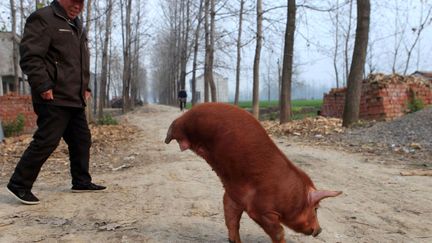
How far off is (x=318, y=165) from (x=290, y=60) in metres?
8.94

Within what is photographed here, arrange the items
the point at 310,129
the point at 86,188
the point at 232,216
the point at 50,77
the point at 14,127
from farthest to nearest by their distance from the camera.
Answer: the point at 14,127 < the point at 310,129 < the point at 86,188 < the point at 50,77 < the point at 232,216

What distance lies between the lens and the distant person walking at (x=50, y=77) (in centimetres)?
378

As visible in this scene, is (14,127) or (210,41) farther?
(210,41)

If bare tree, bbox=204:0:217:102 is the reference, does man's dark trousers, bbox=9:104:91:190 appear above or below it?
Result: below

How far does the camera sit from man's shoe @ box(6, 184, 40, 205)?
12.8 feet

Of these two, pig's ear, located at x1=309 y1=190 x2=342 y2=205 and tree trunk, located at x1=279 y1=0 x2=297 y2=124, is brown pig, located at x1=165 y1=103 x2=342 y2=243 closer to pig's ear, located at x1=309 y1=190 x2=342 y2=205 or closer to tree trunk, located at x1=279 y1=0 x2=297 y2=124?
pig's ear, located at x1=309 y1=190 x2=342 y2=205

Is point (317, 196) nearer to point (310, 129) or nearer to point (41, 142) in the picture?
point (41, 142)

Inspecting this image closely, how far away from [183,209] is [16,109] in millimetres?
12584

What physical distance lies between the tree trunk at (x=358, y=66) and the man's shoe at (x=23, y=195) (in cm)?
936

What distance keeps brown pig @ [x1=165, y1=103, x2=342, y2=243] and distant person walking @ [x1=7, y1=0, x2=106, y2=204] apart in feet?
6.30

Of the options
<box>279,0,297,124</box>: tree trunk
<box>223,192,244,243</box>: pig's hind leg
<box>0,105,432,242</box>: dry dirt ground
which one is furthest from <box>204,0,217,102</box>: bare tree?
<box>223,192,244,243</box>: pig's hind leg

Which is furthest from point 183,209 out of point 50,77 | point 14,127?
point 14,127

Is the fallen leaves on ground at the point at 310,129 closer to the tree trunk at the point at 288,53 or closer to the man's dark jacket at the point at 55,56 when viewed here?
the tree trunk at the point at 288,53

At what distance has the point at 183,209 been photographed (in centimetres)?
377
